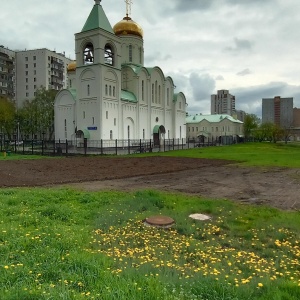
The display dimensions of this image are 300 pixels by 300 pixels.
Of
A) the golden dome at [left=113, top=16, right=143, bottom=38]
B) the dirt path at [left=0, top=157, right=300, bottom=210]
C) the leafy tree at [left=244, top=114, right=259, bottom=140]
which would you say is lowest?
the dirt path at [left=0, top=157, right=300, bottom=210]

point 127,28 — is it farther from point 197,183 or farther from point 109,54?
point 197,183

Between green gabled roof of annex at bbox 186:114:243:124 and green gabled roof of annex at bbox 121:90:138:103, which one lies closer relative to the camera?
green gabled roof of annex at bbox 121:90:138:103

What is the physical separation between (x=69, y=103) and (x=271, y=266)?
140 ft

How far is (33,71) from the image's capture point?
9062cm

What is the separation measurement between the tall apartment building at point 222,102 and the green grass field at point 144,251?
425 feet

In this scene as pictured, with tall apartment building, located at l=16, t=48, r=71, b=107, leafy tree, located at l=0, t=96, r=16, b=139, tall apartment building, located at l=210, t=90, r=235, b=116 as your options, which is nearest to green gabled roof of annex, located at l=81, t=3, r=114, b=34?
leafy tree, located at l=0, t=96, r=16, b=139

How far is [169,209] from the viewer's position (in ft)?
27.4

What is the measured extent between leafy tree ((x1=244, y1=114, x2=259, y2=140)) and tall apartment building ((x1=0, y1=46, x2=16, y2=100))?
7092 cm

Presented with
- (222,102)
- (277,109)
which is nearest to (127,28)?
(222,102)

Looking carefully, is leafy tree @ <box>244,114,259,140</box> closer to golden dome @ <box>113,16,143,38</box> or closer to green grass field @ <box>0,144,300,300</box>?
golden dome @ <box>113,16,143,38</box>

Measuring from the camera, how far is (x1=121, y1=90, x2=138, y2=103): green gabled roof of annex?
44.0 metres

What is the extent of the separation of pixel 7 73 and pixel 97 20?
2332 inches

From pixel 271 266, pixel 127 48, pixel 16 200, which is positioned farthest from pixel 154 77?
pixel 271 266

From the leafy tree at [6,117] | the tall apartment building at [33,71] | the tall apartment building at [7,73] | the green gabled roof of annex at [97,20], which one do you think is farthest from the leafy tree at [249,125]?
the tall apartment building at [7,73]
